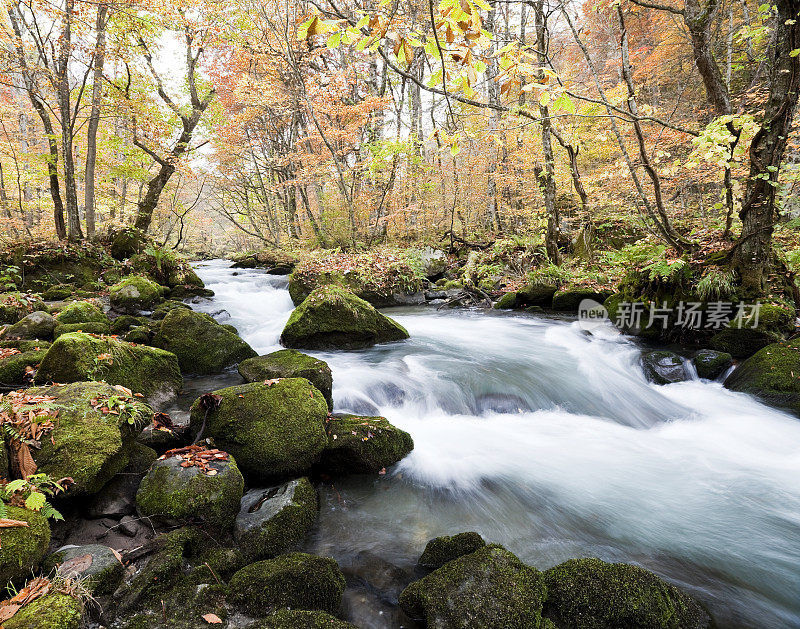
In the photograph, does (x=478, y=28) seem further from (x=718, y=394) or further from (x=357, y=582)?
(x=718, y=394)

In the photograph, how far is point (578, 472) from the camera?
4270 millimetres

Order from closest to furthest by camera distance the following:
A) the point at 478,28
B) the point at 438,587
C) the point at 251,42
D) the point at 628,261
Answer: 1. the point at 478,28
2. the point at 438,587
3. the point at 628,261
4. the point at 251,42

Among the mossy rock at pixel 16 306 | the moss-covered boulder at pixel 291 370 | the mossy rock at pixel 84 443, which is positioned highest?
the mossy rock at pixel 16 306

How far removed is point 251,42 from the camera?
14.1 m

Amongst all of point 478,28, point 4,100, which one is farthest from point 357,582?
point 4,100

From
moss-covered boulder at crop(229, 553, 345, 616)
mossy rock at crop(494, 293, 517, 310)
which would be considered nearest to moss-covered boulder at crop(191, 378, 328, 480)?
moss-covered boulder at crop(229, 553, 345, 616)

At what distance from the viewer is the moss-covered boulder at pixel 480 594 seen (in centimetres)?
211

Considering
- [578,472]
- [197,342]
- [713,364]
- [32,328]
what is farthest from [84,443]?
[713,364]

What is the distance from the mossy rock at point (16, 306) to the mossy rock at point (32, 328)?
1.57ft

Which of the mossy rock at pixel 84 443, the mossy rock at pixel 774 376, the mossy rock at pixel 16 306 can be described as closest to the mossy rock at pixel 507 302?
the mossy rock at pixel 774 376

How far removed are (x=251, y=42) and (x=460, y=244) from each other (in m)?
10.7

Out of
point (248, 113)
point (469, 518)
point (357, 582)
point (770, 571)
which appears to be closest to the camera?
point (357, 582)

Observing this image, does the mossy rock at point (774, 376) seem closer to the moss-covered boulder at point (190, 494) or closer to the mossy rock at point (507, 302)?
the mossy rock at point (507, 302)

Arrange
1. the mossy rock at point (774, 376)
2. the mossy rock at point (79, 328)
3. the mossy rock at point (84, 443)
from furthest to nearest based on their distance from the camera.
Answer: the mossy rock at point (79, 328) → the mossy rock at point (774, 376) → the mossy rock at point (84, 443)
